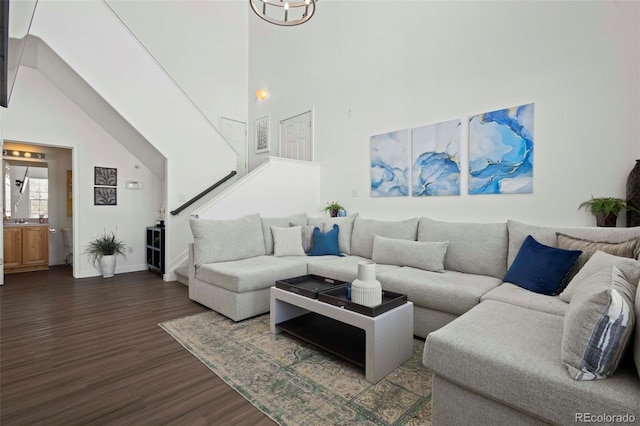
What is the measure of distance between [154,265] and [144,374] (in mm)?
3536

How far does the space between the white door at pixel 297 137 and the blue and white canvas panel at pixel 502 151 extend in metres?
2.75

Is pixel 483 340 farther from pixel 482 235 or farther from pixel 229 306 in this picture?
pixel 229 306

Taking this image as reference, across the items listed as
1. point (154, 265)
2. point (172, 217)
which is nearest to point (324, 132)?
point (172, 217)

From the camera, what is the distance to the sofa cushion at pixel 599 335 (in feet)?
3.52

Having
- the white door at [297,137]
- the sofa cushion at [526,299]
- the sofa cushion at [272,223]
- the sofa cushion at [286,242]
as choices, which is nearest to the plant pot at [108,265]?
the sofa cushion at [272,223]

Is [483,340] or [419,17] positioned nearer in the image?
[483,340]

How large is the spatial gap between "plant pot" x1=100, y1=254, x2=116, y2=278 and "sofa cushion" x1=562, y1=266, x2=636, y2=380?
556cm

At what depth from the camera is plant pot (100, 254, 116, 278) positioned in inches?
187

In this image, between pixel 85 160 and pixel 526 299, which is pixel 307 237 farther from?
pixel 85 160

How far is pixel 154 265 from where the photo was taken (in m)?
5.13

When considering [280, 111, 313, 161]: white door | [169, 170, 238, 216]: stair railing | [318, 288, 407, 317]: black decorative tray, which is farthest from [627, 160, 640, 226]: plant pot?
[169, 170, 238, 216]: stair railing

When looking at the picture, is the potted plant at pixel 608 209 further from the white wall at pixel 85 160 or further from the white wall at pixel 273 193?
the white wall at pixel 85 160

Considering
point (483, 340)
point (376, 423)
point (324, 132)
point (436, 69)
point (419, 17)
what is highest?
point (419, 17)

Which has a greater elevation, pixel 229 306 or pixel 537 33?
pixel 537 33
